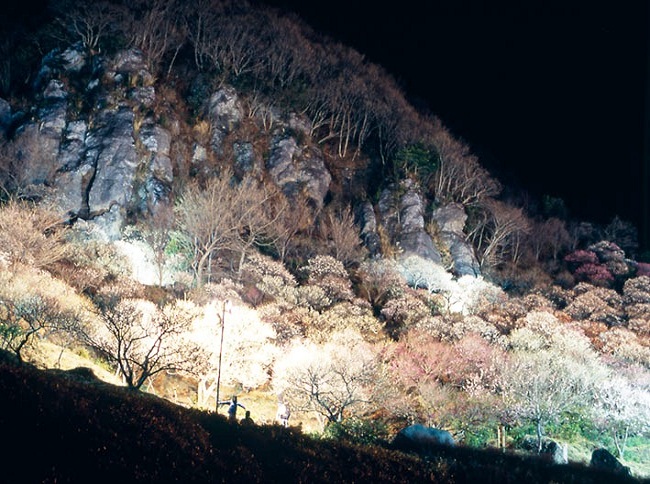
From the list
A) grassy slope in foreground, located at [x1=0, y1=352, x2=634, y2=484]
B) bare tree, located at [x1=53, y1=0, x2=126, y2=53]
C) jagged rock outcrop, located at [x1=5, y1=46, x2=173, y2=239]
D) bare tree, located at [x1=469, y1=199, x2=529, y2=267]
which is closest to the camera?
grassy slope in foreground, located at [x1=0, y1=352, x2=634, y2=484]

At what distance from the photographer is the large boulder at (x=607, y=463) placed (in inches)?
921

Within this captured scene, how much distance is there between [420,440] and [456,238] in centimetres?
4486

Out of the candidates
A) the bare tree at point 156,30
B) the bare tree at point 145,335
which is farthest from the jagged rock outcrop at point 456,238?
the bare tree at point 145,335

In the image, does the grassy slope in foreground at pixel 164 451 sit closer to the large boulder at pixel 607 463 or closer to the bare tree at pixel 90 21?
the large boulder at pixel 607 463

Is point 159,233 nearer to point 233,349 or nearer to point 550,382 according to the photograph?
point 233,349

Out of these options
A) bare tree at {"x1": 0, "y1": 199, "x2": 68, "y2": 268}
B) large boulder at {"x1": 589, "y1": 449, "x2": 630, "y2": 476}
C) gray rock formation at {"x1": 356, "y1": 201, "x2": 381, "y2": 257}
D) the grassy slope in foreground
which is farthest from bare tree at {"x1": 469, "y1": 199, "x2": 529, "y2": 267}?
bare tree at {"x1": 0, "y1": 199, "x2": 68, "y2": 268}

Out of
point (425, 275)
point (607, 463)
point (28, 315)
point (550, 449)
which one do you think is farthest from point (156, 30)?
point (607, 463)

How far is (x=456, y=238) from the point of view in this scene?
65438 millimetres

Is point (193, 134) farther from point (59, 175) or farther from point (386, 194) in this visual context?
point (386, 194)

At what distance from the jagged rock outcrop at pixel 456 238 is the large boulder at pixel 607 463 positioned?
3841 centimetres

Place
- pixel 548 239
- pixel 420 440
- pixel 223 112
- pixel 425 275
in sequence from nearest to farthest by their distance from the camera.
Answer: pixel 420 440 → pixel 425 275 → pixel 223 112 → pixel 548 239

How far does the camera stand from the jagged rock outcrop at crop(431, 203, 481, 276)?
63250 mm

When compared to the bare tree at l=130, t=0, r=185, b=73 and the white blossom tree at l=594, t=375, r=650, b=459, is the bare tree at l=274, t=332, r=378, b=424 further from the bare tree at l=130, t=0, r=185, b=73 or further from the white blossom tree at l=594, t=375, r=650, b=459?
the bare tree at l=130, t=0, r=185, b=73

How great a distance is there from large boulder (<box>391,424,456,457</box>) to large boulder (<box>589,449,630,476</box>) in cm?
663
